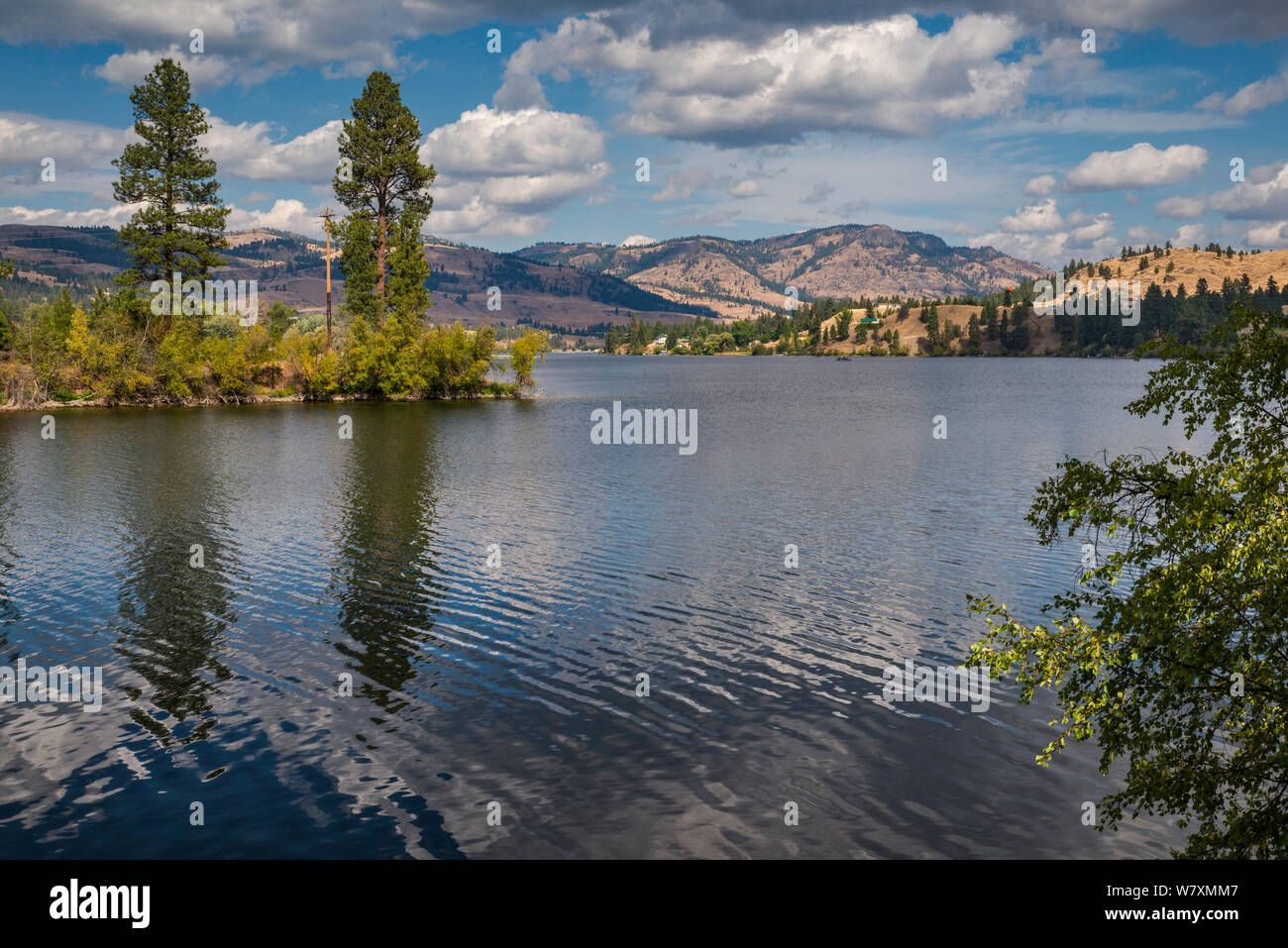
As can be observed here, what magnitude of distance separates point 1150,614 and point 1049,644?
6.01ft

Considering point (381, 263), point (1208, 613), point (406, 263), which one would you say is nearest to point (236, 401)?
point (381, 263)

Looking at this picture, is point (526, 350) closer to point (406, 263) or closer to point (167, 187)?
point (406, 263)

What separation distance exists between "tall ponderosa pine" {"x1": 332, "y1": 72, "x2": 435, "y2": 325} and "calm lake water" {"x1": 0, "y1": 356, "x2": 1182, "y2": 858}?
5361 cm

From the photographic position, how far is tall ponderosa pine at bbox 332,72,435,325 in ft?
310

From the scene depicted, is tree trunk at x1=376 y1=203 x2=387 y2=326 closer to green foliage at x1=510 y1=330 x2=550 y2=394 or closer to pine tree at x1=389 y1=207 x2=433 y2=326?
pine tree at x1=389 y1=207 x2=433 y2=326

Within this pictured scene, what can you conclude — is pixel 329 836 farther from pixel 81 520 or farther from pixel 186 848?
pixel 81 520

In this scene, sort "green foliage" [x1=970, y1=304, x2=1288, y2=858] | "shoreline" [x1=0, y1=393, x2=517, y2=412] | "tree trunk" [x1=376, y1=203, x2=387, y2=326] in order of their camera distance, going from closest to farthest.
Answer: "green foliage" [x1=970, y1=304, x2=1288, y2=858], "shoreline" [x1=0, y1=393, x2=517, y2=412], "tree trunk" [x1=376, y1=203, x2=387, y2=326]

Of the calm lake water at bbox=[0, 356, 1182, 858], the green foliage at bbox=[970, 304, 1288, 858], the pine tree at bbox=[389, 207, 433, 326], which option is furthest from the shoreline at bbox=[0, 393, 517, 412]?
the green foliage at bbox=[970, 304, 1288, 858]

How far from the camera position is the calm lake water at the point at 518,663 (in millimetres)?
13945

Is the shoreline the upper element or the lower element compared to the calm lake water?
upper

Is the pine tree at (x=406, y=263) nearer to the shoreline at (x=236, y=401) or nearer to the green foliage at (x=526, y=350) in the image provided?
the shoreline at (x=236, y=401)

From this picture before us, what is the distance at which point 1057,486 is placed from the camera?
13578 millimetres

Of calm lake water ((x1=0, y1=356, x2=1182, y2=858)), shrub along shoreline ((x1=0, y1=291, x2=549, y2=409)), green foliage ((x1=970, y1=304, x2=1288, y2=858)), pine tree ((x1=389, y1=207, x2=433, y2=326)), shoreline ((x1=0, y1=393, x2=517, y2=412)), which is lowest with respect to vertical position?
calm lake water ((x1=0, y1=356, x2=1182, y2=858))
